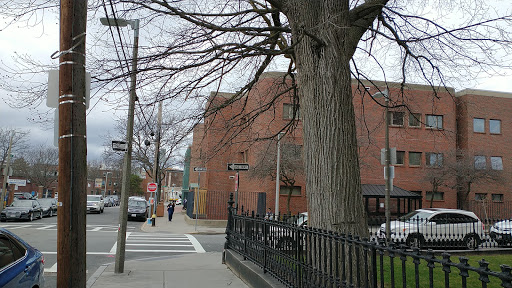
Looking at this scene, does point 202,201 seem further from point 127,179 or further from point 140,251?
point 127,179

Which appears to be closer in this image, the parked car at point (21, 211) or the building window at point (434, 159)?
the parked car at point (21, 211)

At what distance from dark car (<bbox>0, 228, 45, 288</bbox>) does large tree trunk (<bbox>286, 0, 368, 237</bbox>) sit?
3.99 meters

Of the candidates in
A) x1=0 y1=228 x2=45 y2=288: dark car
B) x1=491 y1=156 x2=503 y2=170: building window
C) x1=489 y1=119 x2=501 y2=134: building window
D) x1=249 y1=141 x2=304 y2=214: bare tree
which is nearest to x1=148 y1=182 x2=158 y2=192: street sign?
x1=249 y1=141 x2=304 y2=214: bare tree

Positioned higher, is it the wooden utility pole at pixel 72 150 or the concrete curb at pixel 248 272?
the wooden utility pole at pixel 72 150

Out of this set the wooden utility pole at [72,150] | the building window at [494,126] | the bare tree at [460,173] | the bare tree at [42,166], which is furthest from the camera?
the bare tree at [42,166]

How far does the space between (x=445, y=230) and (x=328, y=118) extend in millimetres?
10444

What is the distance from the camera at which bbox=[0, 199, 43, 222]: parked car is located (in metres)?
26.1

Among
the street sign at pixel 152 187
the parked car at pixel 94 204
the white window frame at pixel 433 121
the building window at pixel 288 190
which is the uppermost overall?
the white window frame at pixel 433 121

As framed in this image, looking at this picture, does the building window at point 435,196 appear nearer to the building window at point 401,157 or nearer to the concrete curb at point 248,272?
the building window at point 401,157

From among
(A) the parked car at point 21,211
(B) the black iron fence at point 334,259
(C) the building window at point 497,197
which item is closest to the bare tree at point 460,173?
(C) the building window at point 497,197

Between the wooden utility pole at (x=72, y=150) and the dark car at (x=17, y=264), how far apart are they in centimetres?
98

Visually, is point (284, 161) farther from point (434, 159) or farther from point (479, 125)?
point (479, 125)

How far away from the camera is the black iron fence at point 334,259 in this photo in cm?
292

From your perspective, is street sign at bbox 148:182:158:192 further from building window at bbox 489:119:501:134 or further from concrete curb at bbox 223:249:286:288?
building window at bbox 489:119:501:134
